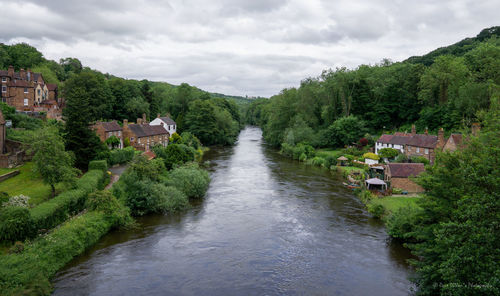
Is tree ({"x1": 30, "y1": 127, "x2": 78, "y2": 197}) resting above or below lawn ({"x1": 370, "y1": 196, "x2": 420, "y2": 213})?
above

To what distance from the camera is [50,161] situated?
25.0 metres

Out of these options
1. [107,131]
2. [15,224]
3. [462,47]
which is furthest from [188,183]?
[462,47]

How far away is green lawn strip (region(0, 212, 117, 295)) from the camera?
15.4 m

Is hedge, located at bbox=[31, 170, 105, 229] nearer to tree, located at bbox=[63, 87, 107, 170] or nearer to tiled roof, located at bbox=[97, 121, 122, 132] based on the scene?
tree, located at bbox=[63, 87, 107, 170]

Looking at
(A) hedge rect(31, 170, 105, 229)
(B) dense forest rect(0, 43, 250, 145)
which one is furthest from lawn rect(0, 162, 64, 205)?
(B) dense forest rect(0, 43, 250, 145)

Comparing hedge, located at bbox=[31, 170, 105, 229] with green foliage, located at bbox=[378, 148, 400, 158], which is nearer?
hedge, located at bbox=[31, 170, 105, 229]

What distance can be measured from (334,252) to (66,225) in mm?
18300

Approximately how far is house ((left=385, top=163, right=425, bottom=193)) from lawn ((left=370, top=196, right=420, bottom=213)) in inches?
110

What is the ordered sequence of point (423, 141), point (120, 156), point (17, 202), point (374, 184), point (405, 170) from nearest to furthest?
1. point (17, 202)
2. point (405, 170)
3. point (374, 184)
4. point (120, 156)
5. point (423, 141)

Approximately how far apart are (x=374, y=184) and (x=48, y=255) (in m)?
32.0

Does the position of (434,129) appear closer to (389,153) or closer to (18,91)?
(389,153)

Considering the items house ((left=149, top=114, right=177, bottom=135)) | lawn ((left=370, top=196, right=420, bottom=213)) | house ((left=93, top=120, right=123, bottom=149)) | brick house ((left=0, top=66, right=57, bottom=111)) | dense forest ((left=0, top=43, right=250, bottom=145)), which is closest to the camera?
lawn ((left=370, top=196, right=420, bottom=213))

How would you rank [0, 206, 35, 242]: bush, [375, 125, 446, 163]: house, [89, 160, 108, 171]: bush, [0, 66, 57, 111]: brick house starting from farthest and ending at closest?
[0, 66, 57, 111]: brick house → [375, 125, 446, 163]: house → [89, 160, 108, 171]: bush → [0, 206, 35, 242]: bush

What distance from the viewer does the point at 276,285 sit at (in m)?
18.2
